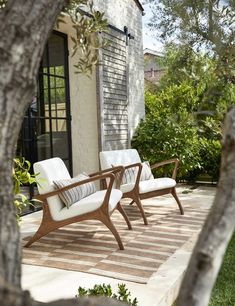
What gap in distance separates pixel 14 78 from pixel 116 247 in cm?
290

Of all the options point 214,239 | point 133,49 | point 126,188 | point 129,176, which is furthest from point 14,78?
point 133,49

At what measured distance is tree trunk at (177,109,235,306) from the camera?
0.75m

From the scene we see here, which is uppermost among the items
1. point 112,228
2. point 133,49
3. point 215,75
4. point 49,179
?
point 133,49

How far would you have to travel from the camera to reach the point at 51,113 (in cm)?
603

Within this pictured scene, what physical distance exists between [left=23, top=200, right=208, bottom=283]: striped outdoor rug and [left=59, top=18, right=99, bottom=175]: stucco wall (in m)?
1.74

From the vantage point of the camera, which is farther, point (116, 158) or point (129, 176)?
point (116, 158)

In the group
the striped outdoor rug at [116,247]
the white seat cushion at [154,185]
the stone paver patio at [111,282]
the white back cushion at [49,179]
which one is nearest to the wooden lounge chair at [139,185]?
the white seat cushion at [154,185]

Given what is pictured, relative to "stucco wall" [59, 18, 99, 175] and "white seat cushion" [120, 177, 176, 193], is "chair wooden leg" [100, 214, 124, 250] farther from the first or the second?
"stucco wall" [59, 18, 99, 175]

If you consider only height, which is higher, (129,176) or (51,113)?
(51,113)

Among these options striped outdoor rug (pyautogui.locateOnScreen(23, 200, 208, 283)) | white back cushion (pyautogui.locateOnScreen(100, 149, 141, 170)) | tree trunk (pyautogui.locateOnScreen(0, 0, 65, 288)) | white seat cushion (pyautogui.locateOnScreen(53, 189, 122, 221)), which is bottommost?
striped outdoor rug (pyautogui.locateOnScreen(23, 200, 208, 283))

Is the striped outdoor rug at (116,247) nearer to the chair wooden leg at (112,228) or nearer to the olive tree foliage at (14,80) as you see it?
the chair wooden leg at (112,228)

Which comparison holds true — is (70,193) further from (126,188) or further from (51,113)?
(51,113)

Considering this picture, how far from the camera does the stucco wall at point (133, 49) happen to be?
703 centimetres

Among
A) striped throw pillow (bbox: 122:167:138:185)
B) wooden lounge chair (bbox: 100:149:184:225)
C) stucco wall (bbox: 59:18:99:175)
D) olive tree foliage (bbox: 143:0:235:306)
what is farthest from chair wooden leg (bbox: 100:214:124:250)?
stucco wall (bbox: 59:18:99:175)
